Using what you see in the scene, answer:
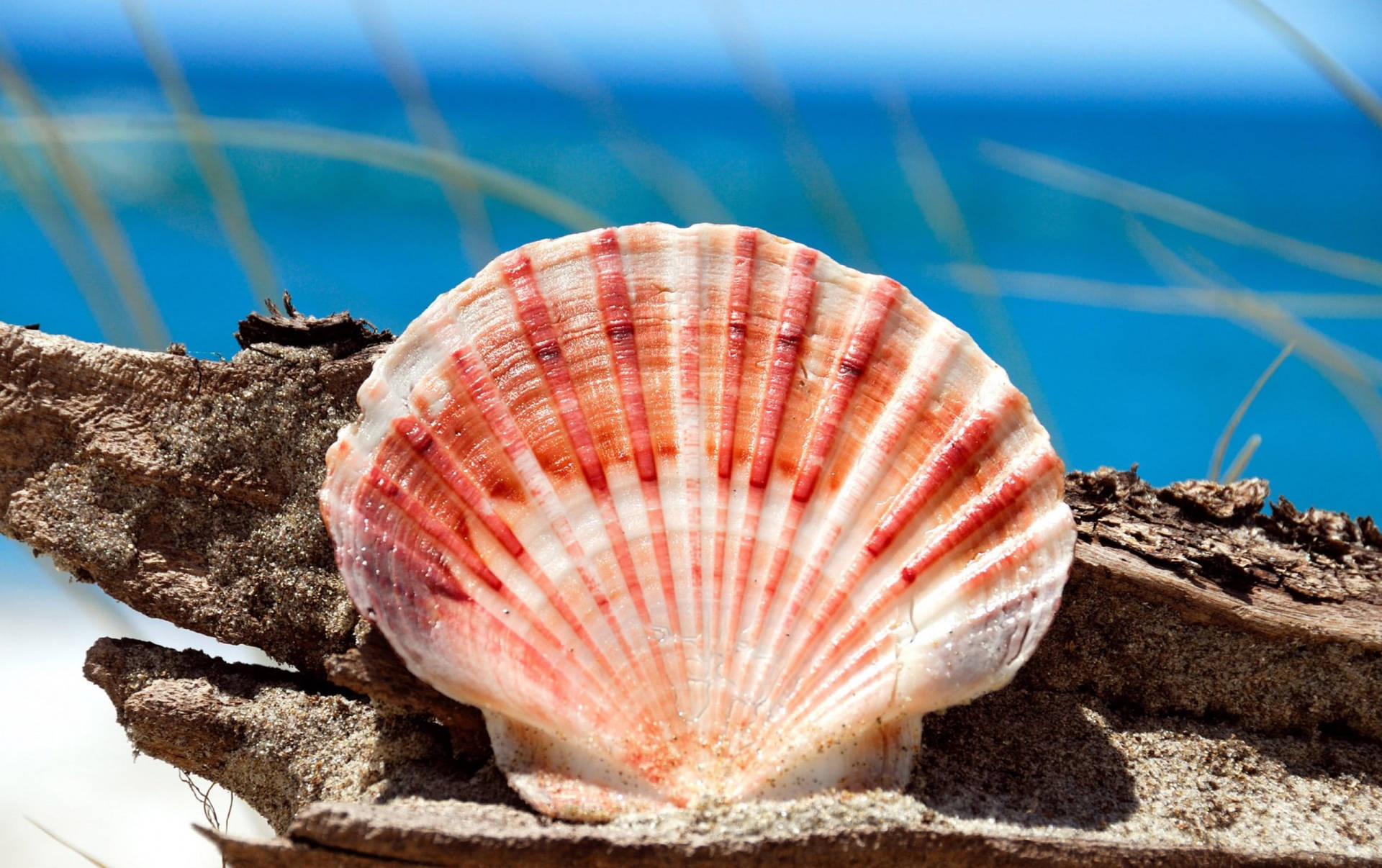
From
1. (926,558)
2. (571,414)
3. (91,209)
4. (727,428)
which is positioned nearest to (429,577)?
(571,414)

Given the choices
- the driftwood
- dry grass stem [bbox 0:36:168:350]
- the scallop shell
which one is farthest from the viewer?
dry grass stem [bbox 0:36:168:350]

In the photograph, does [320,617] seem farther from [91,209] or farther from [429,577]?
[91,209]

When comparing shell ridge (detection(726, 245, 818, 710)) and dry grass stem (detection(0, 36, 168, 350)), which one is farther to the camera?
dry grass stem (detection(0, 36, 168, 350))

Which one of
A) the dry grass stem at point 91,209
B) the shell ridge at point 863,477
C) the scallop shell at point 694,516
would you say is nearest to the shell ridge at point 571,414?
the scallop shell at point 694,516

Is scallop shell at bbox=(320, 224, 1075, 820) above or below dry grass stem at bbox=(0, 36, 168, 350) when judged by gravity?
below

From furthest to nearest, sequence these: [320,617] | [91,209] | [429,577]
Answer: [91,209] < [320,617] < [429,577]

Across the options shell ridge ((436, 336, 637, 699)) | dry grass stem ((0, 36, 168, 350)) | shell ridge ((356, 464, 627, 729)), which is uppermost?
dry grass stem ((0, 36, 168, 350))

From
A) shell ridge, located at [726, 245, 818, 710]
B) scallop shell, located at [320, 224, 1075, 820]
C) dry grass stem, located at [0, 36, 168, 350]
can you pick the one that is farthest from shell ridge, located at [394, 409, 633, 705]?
dry grass stem, located at [0, 36, 168, 350]

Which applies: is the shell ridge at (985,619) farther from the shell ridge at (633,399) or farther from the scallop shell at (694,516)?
the shell ridge at (633,399)

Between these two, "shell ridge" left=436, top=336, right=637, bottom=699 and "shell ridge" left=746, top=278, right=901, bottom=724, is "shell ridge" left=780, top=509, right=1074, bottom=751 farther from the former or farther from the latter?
"shell ridge" left=436, top=336, right=637, bottom=699
